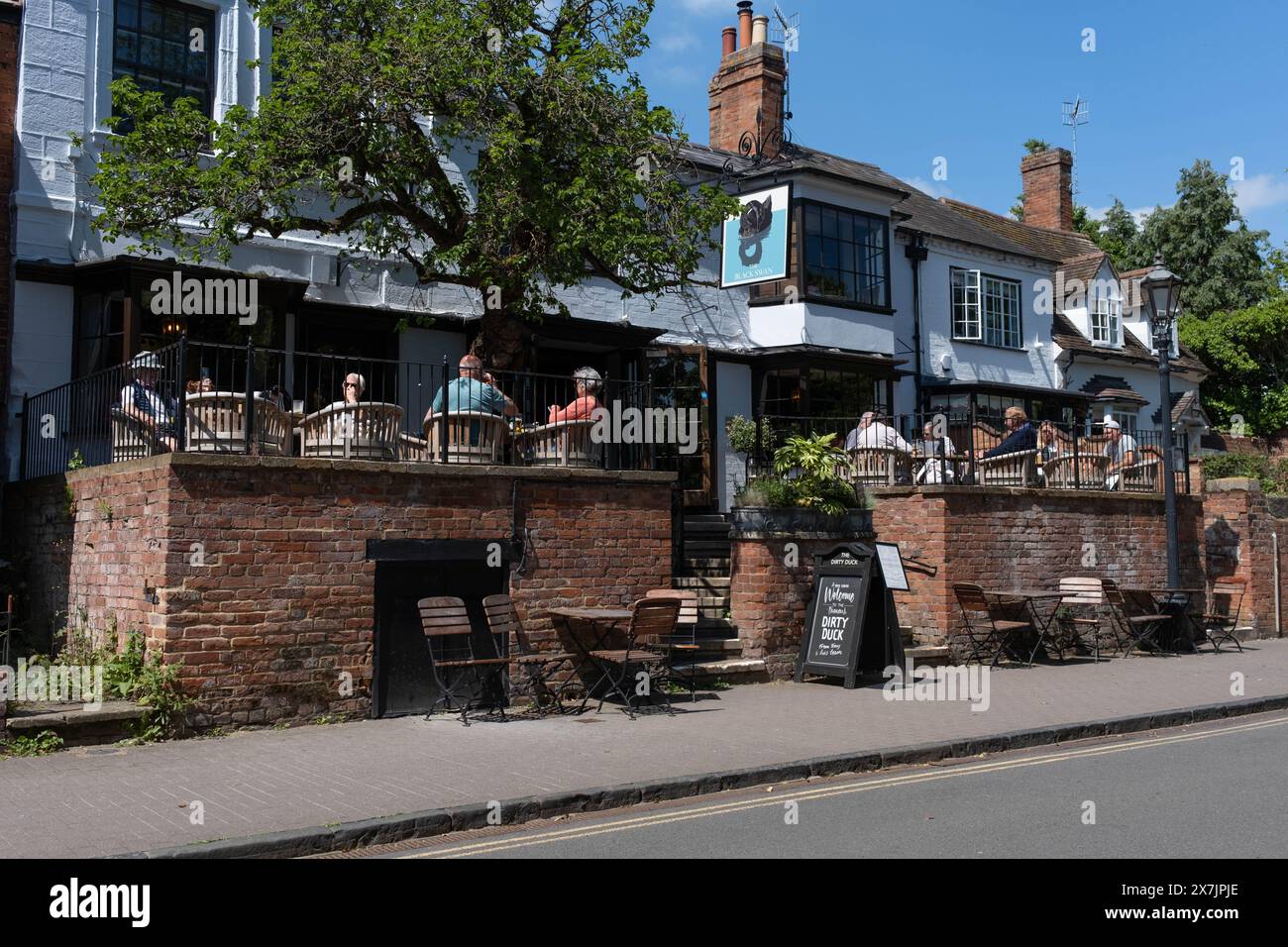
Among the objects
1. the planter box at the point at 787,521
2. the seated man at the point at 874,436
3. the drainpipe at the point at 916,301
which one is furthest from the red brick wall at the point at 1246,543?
the planter box at the point at 787,521

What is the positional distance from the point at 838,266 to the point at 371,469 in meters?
13.2

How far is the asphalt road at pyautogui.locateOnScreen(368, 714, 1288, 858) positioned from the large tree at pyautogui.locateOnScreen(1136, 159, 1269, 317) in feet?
117

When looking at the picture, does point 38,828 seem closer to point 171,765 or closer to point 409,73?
point 171,765

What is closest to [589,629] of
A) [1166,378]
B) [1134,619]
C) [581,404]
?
[581,404]

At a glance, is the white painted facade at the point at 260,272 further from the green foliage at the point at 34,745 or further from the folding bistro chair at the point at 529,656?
the green foliage at the point at 34,745

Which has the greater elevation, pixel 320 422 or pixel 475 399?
pixel 475 399

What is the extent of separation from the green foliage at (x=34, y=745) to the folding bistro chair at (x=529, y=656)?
373cm

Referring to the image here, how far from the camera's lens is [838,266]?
21438mm

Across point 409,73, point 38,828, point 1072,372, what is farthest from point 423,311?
point 1072,372

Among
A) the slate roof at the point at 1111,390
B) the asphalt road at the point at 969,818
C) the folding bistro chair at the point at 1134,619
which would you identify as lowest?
the asphalt road at the point at 969,818

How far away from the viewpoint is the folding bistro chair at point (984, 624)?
14523 millimetres

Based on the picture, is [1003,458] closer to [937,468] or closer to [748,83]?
[937,468]

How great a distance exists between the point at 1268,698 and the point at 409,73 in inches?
444
